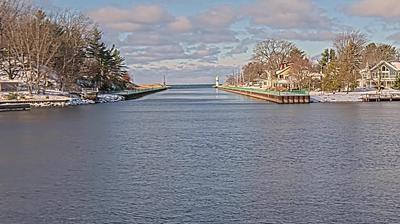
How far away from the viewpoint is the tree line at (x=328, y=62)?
7481 cm

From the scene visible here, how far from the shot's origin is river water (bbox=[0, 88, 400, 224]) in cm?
1059

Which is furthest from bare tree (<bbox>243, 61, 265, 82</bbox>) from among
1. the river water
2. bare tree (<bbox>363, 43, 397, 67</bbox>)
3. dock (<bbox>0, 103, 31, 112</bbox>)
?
the river water

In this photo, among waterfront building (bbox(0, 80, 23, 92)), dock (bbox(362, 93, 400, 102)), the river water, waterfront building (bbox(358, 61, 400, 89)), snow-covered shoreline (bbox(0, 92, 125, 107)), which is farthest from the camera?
waterfront building (bbox(358, 61, 400, 89))

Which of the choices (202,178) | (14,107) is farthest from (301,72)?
(202,178)

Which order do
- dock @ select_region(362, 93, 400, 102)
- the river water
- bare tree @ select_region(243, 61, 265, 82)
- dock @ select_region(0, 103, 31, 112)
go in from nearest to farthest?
the river water < dock @ select_region(0, 103, 31, 112) < dock @ select_region(362, 93, 400, 102) < bare tree @ select_region(243, 61, 265, 82)

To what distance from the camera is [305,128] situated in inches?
1145

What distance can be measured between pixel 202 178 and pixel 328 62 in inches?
3077

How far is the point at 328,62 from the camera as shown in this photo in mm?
89312

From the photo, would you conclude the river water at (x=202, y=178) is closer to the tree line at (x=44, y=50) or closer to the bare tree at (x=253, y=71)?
the tree line at (x=44, y=50)

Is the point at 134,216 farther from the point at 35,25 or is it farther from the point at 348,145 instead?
the point at 35,25

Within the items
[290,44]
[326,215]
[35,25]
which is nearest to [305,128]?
[326,215]

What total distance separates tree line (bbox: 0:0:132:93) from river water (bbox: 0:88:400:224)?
38531 mm

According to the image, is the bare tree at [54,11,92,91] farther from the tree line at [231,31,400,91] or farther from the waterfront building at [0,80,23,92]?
the tree line at [231,31,400,91]

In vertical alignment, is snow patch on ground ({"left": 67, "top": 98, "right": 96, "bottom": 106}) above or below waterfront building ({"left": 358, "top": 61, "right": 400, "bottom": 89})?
below
